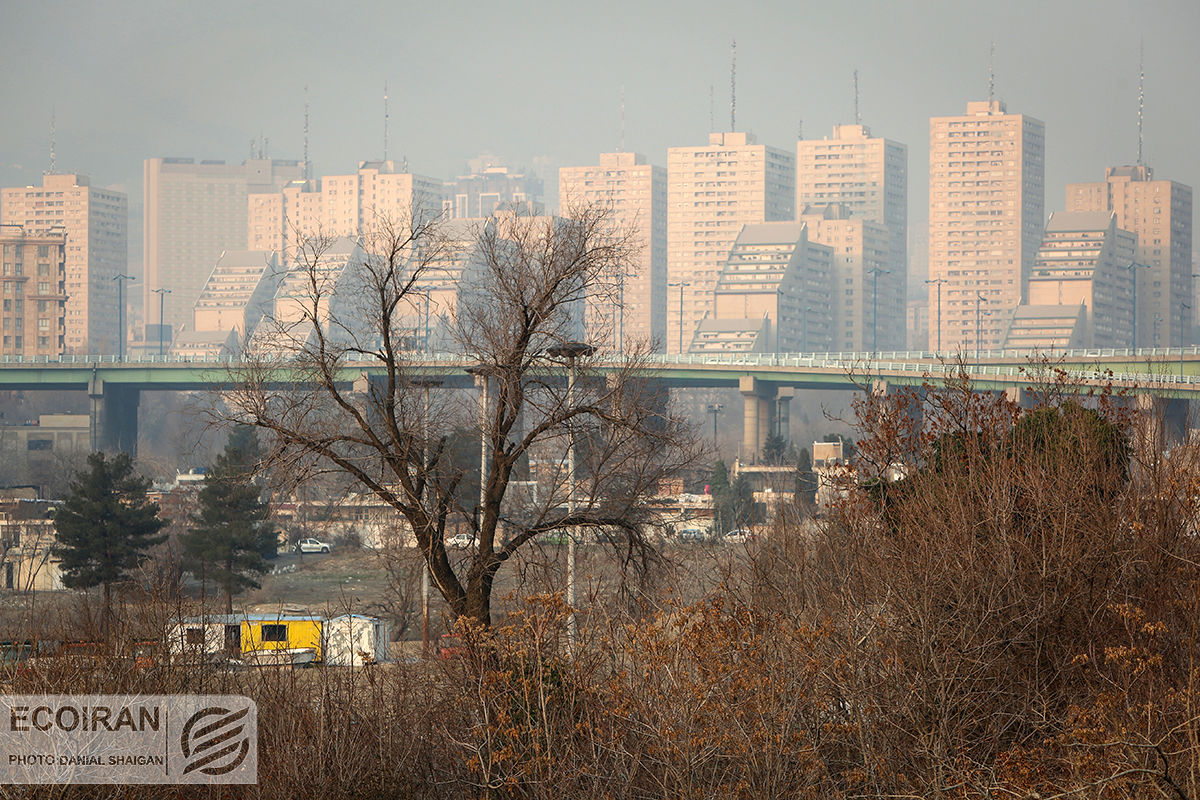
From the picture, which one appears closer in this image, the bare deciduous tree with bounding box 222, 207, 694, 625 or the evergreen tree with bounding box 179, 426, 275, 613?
the bare deciduous tree with bounding box 222, 207, 694, 625

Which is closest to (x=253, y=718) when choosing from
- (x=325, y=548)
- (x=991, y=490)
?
(x=991, y=490)

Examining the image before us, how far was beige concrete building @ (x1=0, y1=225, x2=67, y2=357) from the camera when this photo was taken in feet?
609

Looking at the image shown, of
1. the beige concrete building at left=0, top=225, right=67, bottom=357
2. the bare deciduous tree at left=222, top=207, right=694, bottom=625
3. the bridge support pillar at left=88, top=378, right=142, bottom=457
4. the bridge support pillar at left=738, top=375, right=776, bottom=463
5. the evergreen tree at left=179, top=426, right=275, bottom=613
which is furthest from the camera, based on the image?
the beige concrete building at left=0, top=225, right=67, bottom=357

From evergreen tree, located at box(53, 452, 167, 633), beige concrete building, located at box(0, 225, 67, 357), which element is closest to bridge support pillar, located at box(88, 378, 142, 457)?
beige concrete building, located at box(0, 225, 67, 357)

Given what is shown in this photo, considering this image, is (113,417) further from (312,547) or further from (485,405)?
(485,405)

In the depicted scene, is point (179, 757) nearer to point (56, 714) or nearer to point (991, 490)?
point (56, 714)

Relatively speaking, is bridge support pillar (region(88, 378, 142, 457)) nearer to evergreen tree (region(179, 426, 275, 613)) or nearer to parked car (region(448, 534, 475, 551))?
evergreen tree (region(179, 426, 275, 613))

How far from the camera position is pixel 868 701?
45.5 feet

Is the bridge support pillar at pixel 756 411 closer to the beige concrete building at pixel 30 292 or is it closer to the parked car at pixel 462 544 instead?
the parked car at pixel 462 544

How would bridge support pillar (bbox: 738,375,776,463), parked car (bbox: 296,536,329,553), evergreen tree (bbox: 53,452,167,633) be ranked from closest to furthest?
evergreen tree (bbox: 53,452,167,633), parked car (bbox: 296,536,329,553), bridge support pillar (bbox: 738,375,776,463)

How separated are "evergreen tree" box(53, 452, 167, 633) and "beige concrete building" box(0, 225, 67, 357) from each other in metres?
143

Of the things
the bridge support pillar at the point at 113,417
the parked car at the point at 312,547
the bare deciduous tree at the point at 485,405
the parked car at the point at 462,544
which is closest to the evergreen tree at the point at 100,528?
the parked car at the point at 462,544

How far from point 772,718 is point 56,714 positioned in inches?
304

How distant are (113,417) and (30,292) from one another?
67.3m
